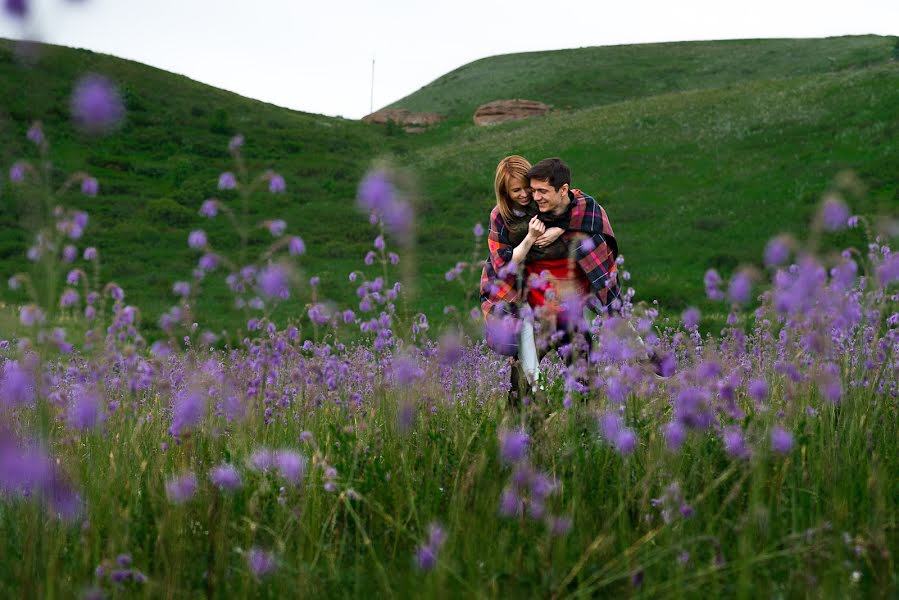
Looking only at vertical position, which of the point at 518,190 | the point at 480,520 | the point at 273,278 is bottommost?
the point at 480,520

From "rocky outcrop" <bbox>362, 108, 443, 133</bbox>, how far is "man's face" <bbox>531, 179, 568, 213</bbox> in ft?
152

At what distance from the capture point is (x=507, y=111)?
167 ft

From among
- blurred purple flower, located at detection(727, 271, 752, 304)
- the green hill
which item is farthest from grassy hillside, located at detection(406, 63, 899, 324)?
blurred purple flower, located at detection(727, 271, 752, 304)

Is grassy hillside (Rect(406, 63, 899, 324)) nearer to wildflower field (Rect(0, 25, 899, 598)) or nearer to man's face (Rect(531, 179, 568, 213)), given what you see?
man's face (Rect(531, 179, 568, 213))

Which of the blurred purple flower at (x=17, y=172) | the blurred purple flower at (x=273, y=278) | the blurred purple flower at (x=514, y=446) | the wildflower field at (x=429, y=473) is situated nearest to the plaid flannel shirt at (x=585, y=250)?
the wildflower field at (x=429, y=473)

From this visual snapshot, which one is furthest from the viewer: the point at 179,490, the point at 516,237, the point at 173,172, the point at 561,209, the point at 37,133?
the point at 173,172

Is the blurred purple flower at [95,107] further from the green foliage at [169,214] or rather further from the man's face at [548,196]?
the green foliage at [169,214]

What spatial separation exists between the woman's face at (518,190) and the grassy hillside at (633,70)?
48.4m

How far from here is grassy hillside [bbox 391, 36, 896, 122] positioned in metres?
54.3

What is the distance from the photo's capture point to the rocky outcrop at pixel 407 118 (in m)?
52.9

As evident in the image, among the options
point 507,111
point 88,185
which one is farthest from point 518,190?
point 507,111

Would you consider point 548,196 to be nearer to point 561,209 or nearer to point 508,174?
point 561,209

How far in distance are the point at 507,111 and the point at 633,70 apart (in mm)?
16801

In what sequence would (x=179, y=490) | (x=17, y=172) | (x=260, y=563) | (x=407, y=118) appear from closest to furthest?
1. (x=260, y=563)
2. (x=17, y=172)
3. (x=179, y=490)
4. (x=407, y=118)
